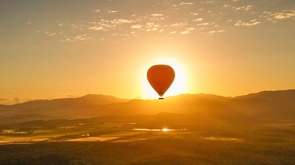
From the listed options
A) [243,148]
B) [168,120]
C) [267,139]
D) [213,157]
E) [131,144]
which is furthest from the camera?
[168,120]

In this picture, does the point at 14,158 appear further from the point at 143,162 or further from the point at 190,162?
the point at 190,162

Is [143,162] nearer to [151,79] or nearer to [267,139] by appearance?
[151,79]

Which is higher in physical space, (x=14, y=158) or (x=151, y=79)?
(x=151, y=79)

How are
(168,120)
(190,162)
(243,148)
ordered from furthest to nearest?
(168,120) → (243,148) → (190,162)

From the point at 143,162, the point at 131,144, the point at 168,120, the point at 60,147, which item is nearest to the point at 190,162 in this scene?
the point at 143,162

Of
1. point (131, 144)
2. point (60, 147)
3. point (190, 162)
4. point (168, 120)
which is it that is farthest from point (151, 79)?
point (168, 120)

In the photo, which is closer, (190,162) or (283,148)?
(190,162)

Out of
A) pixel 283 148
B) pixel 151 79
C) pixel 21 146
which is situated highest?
pixel 151 79
